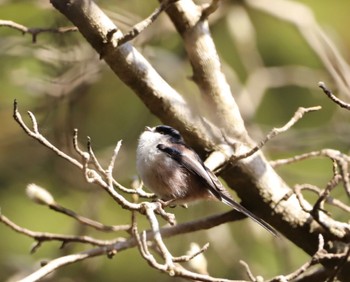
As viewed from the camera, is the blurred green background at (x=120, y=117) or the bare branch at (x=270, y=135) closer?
the bare branch at (x=270, y=135)

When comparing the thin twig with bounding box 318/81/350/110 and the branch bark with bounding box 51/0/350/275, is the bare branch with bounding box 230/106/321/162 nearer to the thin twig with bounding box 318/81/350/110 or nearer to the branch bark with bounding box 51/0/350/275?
the branch bark with bounding box 51/0/350/275

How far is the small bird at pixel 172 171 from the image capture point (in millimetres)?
3064

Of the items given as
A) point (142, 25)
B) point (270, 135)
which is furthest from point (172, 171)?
point (142, 25)

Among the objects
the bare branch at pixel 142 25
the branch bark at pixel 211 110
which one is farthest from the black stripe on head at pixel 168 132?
the bare branch at pixel 142 25

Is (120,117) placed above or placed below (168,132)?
below

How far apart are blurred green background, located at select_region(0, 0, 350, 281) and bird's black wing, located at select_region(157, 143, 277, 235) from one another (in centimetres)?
48

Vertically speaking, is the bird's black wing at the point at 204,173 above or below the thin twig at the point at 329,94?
below

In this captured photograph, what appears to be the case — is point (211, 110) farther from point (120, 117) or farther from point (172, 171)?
point (120, 117)

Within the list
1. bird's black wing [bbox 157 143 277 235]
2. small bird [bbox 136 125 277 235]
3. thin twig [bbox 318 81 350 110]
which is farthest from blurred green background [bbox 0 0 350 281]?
thin twig [bbox 318 81 350 110]

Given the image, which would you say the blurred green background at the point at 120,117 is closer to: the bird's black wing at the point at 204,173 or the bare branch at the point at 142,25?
the bird's black wing at the point at 204,173

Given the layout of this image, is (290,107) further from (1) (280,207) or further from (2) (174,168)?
(1) (280,207)

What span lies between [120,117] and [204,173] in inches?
85.3

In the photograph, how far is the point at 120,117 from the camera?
5.04m

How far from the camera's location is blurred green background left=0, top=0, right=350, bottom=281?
143 inches
